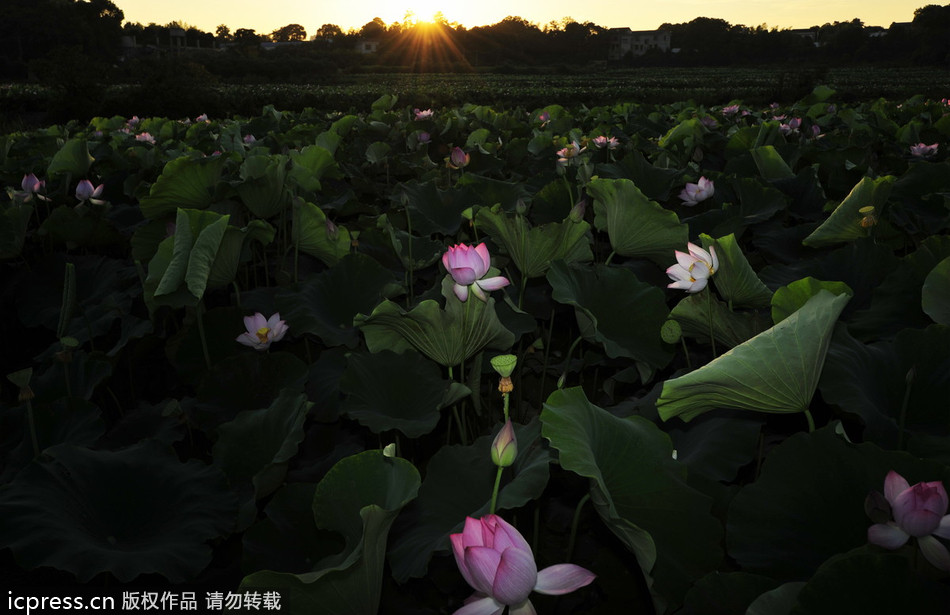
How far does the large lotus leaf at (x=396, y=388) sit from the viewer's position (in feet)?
4.06

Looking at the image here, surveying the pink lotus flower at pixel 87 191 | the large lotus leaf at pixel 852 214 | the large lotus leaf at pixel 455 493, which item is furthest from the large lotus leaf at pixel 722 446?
the pink lotus flower at pixel 87 191

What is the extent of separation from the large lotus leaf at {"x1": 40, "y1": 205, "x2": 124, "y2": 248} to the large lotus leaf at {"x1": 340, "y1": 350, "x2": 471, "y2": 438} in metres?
1.76

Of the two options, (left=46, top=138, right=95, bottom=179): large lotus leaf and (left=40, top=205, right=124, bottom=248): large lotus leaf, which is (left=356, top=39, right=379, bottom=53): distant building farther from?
(left=40, top=205, right=124, bottom=248): large lotus leaf

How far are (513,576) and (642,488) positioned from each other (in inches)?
11.0

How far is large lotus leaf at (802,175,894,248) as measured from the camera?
4.93ft

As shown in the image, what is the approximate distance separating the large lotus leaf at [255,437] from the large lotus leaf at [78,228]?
5.51 feet

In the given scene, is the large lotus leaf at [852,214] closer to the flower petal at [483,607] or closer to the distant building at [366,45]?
the flower petal at [483,607]

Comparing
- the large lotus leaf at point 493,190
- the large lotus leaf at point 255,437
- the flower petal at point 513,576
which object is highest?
the large lotus leaf at point 493,190

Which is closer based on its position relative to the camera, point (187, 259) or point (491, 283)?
point (491, 283)

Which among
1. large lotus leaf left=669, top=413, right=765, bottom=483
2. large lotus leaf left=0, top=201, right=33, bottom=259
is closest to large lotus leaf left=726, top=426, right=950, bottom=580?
large lotus leaf left=669, top=413, right=765, bottom=483

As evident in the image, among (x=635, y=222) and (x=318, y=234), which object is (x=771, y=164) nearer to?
(x=635, y=222)

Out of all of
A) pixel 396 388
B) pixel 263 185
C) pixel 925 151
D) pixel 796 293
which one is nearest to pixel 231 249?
pixel 263 185

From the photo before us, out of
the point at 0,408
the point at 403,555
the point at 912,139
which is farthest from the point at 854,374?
the point at 912,139

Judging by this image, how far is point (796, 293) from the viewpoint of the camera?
1051mm
